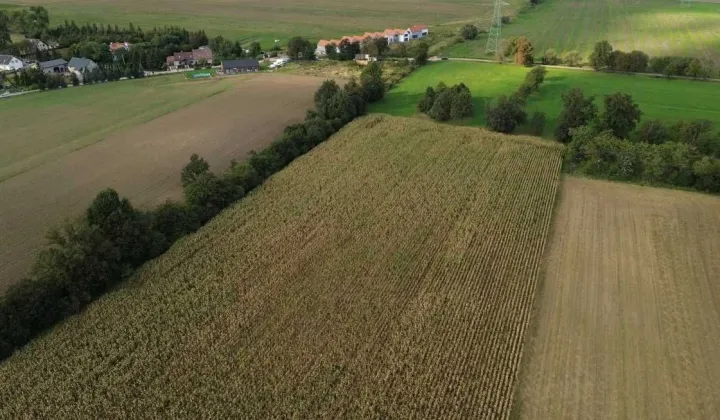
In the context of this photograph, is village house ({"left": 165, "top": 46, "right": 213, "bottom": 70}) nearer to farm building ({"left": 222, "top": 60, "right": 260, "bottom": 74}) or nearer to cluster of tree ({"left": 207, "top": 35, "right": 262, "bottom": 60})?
cluster of tree ({"left": 207, "top": 35, "right": 262, "bottom": 60})

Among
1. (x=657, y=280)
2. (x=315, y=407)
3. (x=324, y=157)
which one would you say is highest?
(x=324, y=157)

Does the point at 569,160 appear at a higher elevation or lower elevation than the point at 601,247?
higher

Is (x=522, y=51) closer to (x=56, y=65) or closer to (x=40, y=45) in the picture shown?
(x=56, y=65)

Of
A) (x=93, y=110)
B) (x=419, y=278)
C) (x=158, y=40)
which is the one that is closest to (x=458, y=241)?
(x=419, y=278)

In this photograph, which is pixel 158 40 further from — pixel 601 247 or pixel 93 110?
pixel 601 247

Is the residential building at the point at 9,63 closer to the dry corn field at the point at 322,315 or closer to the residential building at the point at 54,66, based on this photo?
the residential building at the point at 54,66

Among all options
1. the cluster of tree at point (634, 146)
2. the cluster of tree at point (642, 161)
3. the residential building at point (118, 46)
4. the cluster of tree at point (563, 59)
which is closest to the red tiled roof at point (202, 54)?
the residential building at point (118, 46)

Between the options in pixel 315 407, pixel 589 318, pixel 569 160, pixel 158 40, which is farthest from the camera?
pixel 158 40
